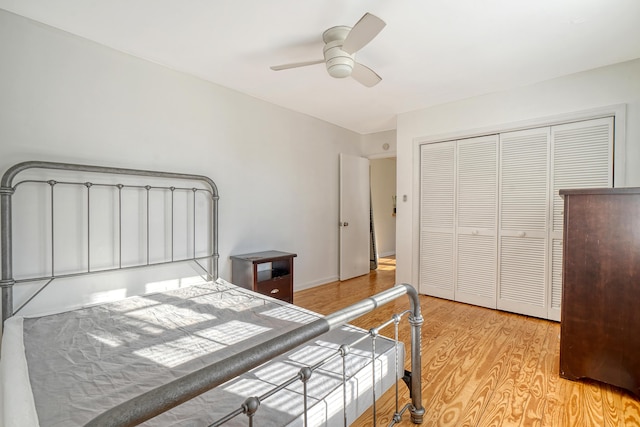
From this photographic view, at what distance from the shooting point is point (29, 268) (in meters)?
2.02

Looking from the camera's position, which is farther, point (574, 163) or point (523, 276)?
point (523, 276)

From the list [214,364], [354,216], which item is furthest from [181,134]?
[354,216]

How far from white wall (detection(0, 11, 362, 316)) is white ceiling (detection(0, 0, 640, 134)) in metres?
0.17

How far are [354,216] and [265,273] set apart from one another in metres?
2.03

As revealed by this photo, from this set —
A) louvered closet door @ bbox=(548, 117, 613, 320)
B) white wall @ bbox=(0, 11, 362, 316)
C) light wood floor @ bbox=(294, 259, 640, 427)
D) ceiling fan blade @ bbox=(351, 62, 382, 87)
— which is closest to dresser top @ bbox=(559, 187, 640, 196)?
louvered closet door @ bbox=(548, 117, 613, 320)

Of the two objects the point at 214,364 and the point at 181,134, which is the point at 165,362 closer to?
the point at 214,364

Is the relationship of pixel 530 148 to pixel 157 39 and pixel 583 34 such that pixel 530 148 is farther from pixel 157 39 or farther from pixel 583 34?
pixel 157 39

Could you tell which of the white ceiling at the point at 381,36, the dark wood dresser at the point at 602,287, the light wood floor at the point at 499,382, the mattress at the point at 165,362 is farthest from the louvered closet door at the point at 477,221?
the mattress at the point at 165,362

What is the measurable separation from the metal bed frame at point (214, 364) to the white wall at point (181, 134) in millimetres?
166

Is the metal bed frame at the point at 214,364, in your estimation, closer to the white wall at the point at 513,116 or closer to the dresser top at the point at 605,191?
the dresser top at the point at 605,191

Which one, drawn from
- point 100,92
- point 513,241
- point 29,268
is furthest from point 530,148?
point 29,268

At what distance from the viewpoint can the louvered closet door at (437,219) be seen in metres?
3.66

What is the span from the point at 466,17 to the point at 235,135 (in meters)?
2.28

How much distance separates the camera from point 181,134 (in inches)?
110
